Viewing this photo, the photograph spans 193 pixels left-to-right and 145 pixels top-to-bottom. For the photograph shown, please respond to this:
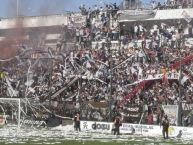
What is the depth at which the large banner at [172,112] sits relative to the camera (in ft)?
131

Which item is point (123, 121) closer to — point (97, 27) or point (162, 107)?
point (162, 107)

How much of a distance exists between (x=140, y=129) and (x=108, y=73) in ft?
36.5

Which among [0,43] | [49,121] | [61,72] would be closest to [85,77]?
[61,72]

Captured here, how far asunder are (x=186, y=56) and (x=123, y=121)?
8.67 meters

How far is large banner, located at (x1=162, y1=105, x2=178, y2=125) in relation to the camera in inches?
1567

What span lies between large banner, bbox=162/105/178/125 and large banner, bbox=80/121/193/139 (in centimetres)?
76

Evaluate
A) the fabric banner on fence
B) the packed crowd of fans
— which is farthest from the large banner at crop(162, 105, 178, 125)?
the fabric banner on fence

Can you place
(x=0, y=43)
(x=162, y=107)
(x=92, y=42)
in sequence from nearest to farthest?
(x=0, y=43)
(x=162, y=107)
(x=92, y=42)

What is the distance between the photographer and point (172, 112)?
4022 cm

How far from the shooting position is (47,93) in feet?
168

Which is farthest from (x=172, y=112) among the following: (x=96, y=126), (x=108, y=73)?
(x=108, y=73)

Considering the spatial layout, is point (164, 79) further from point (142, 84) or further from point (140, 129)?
point (140, 129)

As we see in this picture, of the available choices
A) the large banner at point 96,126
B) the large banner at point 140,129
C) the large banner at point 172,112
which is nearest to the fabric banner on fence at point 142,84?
the large banner at point 96,126

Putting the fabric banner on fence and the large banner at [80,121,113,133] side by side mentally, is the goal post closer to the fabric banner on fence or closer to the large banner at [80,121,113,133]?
the large banner at [80,121,113,133]
